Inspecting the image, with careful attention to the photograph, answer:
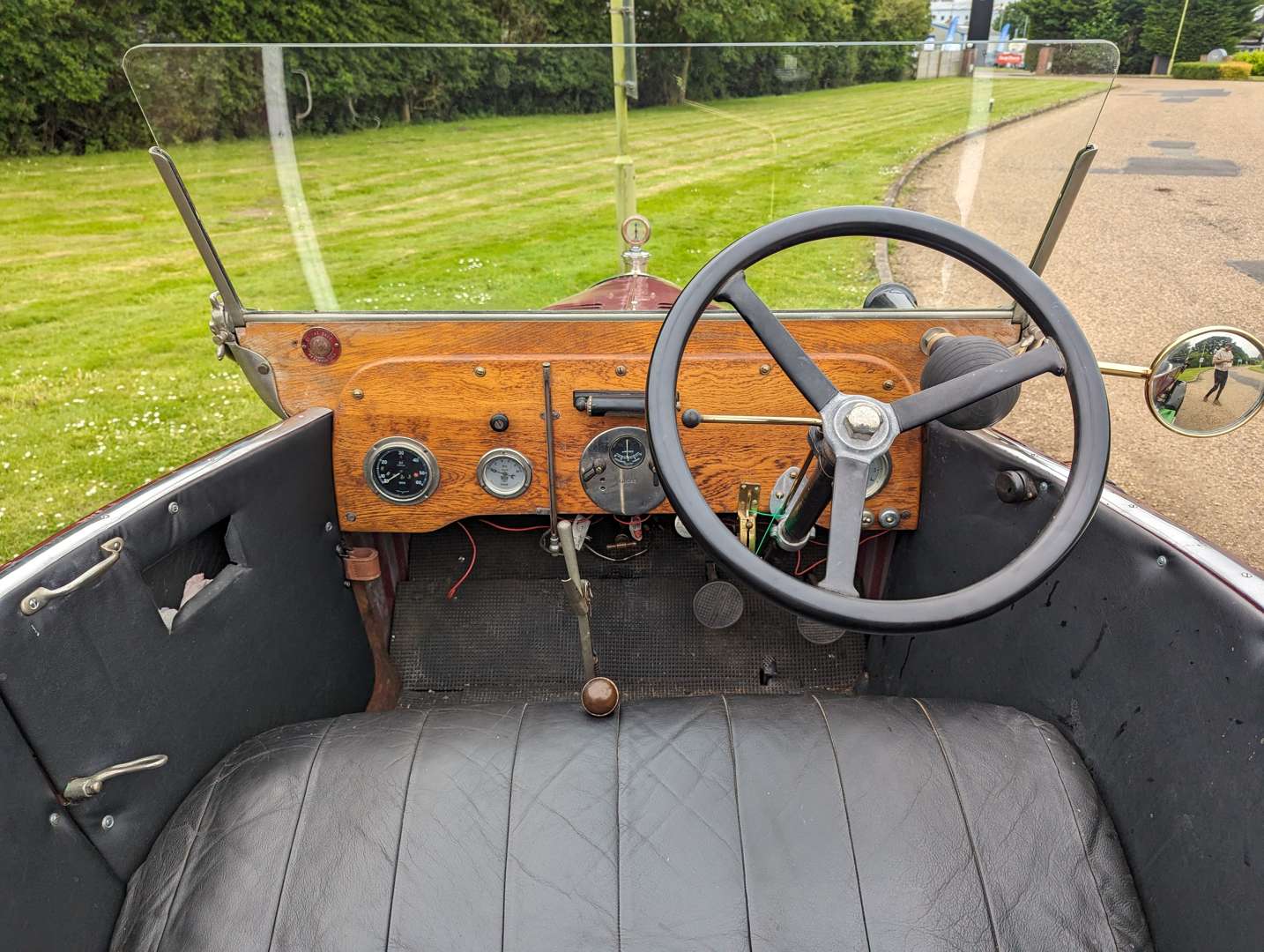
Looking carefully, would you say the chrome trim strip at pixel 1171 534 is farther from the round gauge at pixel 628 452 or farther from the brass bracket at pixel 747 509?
the round gauge at pixel 628 452

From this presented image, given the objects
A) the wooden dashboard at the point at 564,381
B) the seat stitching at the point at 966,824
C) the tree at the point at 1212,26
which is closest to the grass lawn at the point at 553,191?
the wooden dashboard at the point at 564,381

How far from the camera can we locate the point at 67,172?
1118 cm

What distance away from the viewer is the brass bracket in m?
1.97

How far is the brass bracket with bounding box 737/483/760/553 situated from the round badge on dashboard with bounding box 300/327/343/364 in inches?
45.3

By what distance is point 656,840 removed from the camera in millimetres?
1342

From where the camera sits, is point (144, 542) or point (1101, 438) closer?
point (1101, 438)

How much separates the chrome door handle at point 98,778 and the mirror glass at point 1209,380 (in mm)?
2064

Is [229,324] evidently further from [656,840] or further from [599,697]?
[656,840]

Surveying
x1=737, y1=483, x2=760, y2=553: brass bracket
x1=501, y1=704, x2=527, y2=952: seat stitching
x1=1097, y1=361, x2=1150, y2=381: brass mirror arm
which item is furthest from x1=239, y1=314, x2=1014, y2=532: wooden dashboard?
x1=501, y1=704, x2=527, y2=952: seat stitching

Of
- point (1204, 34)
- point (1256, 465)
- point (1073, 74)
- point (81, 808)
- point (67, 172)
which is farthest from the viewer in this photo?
point (1204, 34)

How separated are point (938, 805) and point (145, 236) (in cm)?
1077

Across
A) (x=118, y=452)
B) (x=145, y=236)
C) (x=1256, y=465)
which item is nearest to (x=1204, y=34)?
(x=1256, y=465)

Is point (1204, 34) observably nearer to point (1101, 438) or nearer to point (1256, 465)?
point (1256, 465)

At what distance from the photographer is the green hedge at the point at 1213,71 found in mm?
23156
